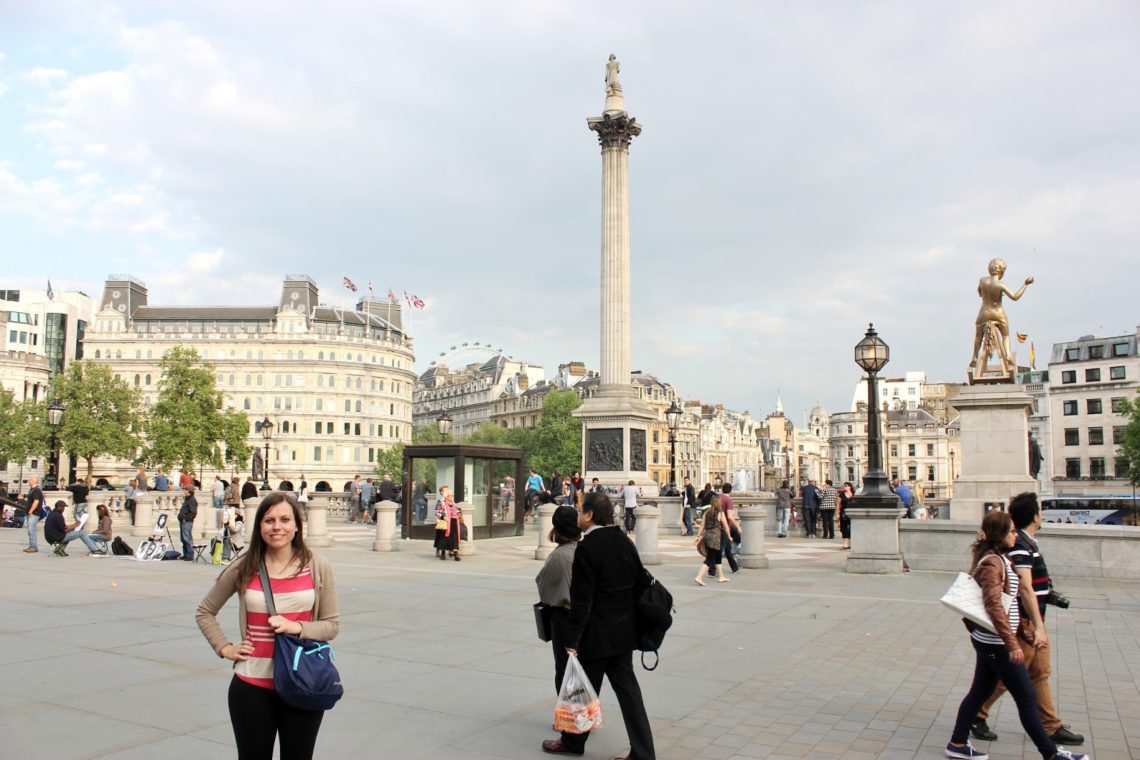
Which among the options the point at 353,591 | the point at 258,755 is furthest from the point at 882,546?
the point at 258,755

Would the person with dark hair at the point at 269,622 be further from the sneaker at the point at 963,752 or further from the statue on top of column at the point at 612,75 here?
the statue on top of column at the point at 612,75

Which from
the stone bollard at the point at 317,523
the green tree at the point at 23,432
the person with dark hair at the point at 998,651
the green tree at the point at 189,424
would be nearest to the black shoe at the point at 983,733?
the person with dark hair at the point at 998,651

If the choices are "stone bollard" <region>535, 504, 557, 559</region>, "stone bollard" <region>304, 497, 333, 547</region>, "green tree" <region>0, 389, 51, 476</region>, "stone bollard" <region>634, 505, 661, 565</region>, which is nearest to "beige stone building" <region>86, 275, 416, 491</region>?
"green tree" <region>0, 389, 51, 476</region>

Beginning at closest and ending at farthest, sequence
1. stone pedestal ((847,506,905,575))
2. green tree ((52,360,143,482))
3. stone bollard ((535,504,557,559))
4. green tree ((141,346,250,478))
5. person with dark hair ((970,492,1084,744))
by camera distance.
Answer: person with dark hair ((970,492,1084,744)) → stone pedestal ((847,506,905,575)) → stone bollard ((535,504,557,559)) → green tree ((141,346,250,478)) → green tree ((52,360,143,482))

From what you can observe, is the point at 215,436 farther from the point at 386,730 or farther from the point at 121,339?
the point at 386,730

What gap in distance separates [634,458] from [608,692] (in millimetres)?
25264

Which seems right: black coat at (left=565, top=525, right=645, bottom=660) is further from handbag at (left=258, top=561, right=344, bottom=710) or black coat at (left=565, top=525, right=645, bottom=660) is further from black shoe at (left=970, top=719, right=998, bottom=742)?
black shoe at (left=970, top=719, right=998, bottom=742)

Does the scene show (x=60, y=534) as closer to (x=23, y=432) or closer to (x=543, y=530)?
(x=543, y=530)

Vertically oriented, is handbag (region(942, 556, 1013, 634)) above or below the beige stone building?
below

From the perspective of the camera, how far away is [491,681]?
849 cm

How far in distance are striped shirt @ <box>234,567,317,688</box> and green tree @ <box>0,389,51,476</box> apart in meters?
80.5

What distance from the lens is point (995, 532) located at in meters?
6.25

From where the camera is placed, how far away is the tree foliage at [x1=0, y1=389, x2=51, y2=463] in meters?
74.2

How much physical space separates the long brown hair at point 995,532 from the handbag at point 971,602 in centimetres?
20
